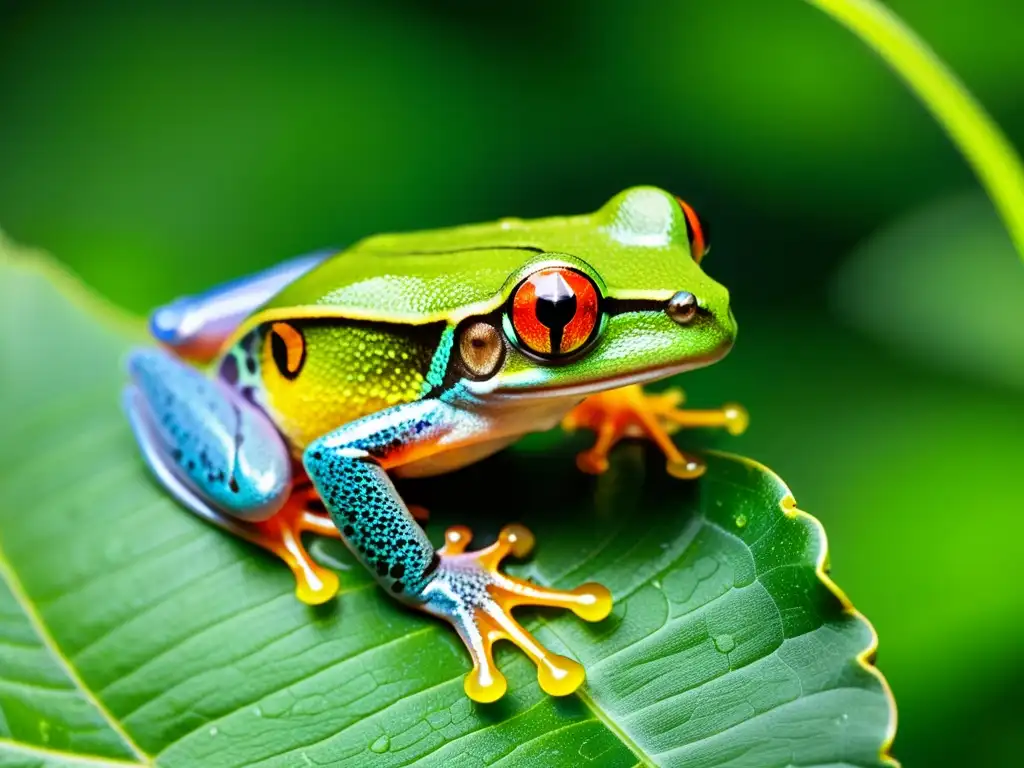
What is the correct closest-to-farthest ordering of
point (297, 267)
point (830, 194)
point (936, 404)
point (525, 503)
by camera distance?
1. point (525, 503)
2. point (297, 267)
3. point (936, 404)
4. point (830, 194)

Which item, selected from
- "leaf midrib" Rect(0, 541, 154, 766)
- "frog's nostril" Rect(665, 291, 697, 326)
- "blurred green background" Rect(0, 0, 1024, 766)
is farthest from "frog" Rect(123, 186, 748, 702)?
"blurred green background" Rect(0, 0, 1024, 766)

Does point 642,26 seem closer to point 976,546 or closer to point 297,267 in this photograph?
point 297,267

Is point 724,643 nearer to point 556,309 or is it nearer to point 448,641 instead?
point 448,641

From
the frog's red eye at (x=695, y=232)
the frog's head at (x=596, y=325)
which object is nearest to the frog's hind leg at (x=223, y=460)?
the frog's head at (x=596, y=325)

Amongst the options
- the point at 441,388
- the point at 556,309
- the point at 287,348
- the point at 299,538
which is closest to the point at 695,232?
the point at 556,309

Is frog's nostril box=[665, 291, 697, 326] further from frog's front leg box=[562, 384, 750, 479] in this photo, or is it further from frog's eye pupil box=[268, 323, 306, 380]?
frog's eye pupil box=[268, 323, 306, 380]

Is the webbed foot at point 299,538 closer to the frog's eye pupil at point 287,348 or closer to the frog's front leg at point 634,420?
the frog's eye pupil at point 287,348

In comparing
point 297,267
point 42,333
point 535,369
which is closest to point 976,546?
point 535,369
